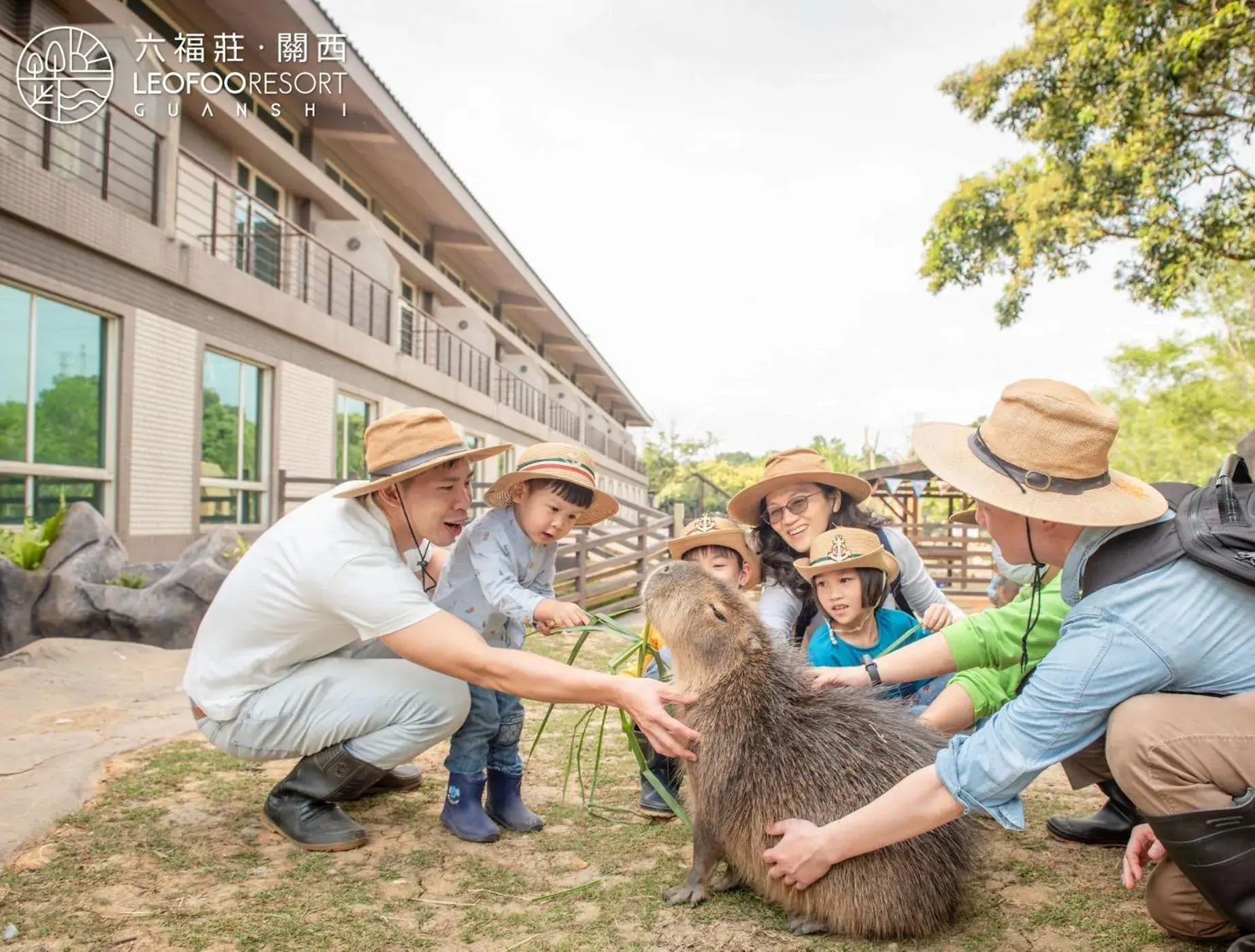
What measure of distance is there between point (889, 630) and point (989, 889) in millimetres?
1117

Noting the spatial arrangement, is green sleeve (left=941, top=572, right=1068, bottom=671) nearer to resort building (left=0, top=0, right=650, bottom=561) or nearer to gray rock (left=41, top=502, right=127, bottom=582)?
gray rock (left=41, top=502, right=127, bottom=582)

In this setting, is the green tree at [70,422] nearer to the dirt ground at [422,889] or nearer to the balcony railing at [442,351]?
the dirt ground at [422,889]

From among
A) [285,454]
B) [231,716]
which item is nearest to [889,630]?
[231,716]

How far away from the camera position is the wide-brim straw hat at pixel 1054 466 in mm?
1880

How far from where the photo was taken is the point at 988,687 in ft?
9.07

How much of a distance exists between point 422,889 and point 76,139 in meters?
8.10

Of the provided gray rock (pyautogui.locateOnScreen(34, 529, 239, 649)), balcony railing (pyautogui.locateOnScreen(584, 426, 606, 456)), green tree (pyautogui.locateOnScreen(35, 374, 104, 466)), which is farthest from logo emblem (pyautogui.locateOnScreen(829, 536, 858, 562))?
balcony railing (pyautogui.locateOnScreen(584, 426, 606, 456))

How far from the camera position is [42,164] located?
802 cm

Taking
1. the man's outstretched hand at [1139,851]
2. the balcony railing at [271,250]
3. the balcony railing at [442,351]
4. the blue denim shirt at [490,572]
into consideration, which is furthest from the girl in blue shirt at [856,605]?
the balcony railing at [442,351]

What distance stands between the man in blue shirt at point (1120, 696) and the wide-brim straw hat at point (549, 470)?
4.95 feet

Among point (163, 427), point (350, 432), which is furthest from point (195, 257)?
point (350, 432)

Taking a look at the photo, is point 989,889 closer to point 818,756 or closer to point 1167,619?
point 818,756

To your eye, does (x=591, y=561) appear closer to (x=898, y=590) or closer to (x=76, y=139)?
(x=76, y=139)

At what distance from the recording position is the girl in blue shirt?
10.7ft
